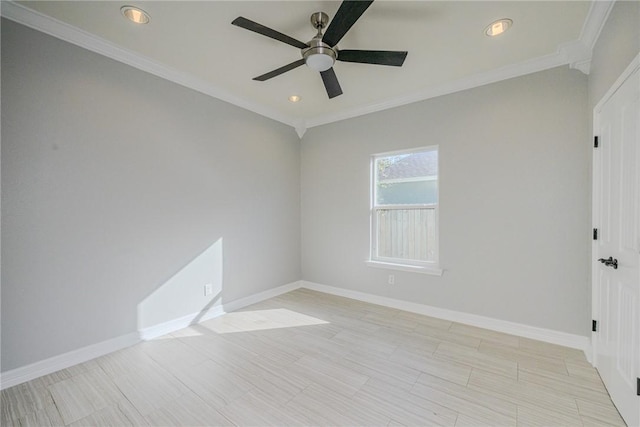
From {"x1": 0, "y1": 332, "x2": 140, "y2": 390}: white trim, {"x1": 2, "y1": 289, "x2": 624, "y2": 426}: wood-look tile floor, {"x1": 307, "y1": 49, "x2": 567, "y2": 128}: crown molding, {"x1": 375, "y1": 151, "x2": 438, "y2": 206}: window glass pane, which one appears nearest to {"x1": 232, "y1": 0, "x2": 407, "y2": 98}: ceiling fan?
{"x1": 307, "y1": 49, "x2": 567, "y2": 128}: crown molding

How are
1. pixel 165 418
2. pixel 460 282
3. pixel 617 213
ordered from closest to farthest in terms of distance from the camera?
pixel 165 418 → pixel 617 213 → pixel 460 282

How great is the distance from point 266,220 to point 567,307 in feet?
11.5

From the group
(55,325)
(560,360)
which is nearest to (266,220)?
(55,325)

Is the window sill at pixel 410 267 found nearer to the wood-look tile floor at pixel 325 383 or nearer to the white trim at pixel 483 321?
the white trim at pixel 483 321

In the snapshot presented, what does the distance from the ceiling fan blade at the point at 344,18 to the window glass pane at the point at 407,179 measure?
1989 mm

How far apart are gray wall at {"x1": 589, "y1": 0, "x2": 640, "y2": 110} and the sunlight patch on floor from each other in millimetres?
3205

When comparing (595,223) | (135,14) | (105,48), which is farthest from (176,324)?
(595,223)

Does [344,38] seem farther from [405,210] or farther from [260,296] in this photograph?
[260,296]

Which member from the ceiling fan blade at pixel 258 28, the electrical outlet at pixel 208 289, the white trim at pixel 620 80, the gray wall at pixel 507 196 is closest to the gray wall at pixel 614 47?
the white trim at pixel 620 80

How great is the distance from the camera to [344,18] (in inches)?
65.9

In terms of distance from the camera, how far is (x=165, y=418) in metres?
1.67

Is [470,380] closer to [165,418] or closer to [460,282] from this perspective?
[460,282]

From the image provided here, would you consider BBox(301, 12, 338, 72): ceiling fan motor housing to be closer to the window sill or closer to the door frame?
the door frame

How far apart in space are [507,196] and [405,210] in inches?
44.7
